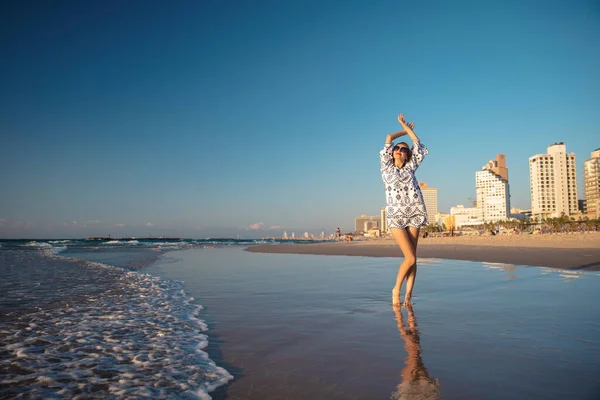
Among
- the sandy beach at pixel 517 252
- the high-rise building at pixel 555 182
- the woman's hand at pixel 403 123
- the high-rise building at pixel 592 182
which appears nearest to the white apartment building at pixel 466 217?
the high-rise building at pixel 555 182

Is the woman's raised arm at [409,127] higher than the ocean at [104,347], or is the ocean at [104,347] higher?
the woman's raised arm at [409,127]

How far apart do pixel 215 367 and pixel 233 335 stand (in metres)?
0.89

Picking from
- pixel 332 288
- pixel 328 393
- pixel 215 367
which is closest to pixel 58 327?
pixel 215 367

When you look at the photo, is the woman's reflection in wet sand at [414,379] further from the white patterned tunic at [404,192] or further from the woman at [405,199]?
the white patterned tunic at [404,192]

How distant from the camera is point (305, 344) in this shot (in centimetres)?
326

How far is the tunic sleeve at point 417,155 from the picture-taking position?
17.0 ft

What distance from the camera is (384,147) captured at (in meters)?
5.35

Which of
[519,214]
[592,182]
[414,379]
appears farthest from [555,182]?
[414,379]

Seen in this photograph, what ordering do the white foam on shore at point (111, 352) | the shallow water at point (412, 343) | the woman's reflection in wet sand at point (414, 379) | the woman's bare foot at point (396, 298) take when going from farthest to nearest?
the woman's bare foot at point (396, 298), the white foam on shore at point (111, 352), the shallow water at point (412, 343), the woman's reflection in wet sand at point (414, 379)

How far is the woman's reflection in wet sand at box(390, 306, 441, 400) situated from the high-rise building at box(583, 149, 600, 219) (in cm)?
14279

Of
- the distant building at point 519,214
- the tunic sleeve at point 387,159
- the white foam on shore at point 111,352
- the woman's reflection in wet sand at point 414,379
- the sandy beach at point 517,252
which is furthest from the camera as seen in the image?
the distant building at point 519,214

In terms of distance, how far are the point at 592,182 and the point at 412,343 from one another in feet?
500

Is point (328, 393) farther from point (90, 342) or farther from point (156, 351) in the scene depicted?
point (90, 342)

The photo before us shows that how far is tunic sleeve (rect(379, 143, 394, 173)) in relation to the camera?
17.2ft
